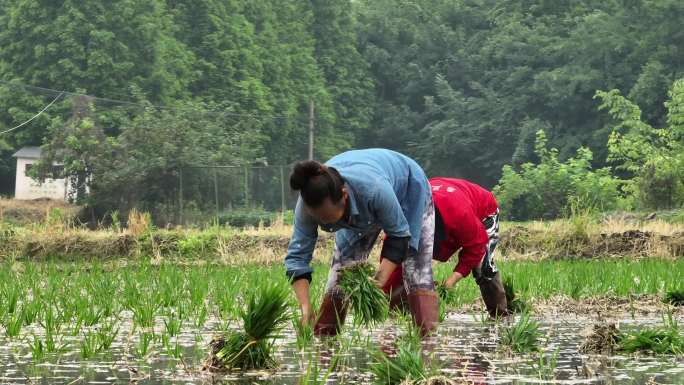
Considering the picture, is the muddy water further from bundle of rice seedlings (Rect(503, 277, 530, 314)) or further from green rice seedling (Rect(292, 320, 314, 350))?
bundle of rice seedlings (Rect(503, 277, 530, 314))

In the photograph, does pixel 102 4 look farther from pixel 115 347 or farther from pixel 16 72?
pixel 115 347

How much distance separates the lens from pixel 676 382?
5.46 m

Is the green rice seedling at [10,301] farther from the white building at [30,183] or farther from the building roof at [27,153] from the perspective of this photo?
the building roof at [27,153]

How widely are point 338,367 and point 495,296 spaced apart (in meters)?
3.56

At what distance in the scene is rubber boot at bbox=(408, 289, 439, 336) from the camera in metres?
7.29

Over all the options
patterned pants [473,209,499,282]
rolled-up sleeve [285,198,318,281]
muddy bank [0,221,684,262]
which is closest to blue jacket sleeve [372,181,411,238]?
rolled-up sleeve [285,198,318,281]

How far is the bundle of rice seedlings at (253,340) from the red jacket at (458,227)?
7.16 feet

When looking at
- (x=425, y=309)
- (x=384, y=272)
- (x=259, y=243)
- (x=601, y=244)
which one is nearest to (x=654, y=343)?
(x=425, y=309)

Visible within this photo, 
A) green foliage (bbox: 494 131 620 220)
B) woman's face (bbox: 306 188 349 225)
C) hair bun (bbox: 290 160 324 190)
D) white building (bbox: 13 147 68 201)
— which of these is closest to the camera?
hair bun (bbox: 290 160 324 190)

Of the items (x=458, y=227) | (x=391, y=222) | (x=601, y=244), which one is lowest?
(x=601, y=244)

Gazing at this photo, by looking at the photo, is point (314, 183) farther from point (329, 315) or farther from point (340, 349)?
point (329, 315)

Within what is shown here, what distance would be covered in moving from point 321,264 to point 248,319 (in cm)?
1488

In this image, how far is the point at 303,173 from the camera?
6023 mm

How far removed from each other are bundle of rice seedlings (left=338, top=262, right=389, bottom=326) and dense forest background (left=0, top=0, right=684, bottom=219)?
3212 centimetres
